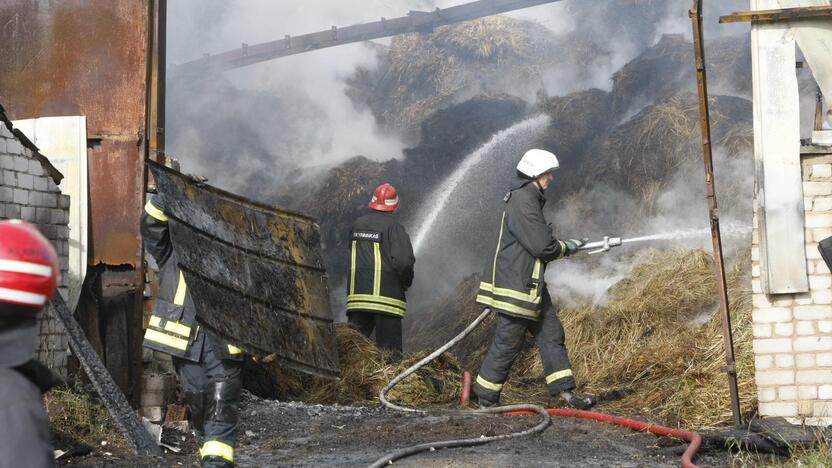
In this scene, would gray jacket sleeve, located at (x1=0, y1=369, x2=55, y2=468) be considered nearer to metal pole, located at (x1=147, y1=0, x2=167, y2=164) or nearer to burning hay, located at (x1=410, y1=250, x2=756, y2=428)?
burning hay, located at (x1=410, y1=250, x2=756, y2=428)

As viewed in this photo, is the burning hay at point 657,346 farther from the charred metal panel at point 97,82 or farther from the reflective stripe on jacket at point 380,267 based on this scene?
the charred metal panel at point 97,82

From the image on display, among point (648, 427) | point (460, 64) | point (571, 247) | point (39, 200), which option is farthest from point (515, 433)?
point (460, 64)

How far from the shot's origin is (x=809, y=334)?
6.14 m

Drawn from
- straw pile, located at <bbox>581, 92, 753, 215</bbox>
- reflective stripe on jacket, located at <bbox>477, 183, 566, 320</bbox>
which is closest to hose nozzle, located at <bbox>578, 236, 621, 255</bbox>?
reflective stripe on jacket, located at <bbox>477, 183, 566, 320</bbox>

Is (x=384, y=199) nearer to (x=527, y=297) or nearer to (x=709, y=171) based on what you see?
(x=527, y=297)

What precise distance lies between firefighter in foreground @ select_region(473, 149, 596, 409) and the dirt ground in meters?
0.48

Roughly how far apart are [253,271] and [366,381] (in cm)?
283

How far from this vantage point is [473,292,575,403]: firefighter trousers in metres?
7.30

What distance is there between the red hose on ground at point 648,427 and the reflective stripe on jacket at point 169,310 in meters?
2.25

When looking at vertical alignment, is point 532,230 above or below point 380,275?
above

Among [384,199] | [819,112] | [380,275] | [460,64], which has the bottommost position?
[380,275]

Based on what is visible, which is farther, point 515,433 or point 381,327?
point 381,327

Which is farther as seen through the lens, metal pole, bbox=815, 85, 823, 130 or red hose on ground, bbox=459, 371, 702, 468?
metal pole, bbox=815, 85, 823, 130

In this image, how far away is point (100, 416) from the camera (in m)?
6.43
